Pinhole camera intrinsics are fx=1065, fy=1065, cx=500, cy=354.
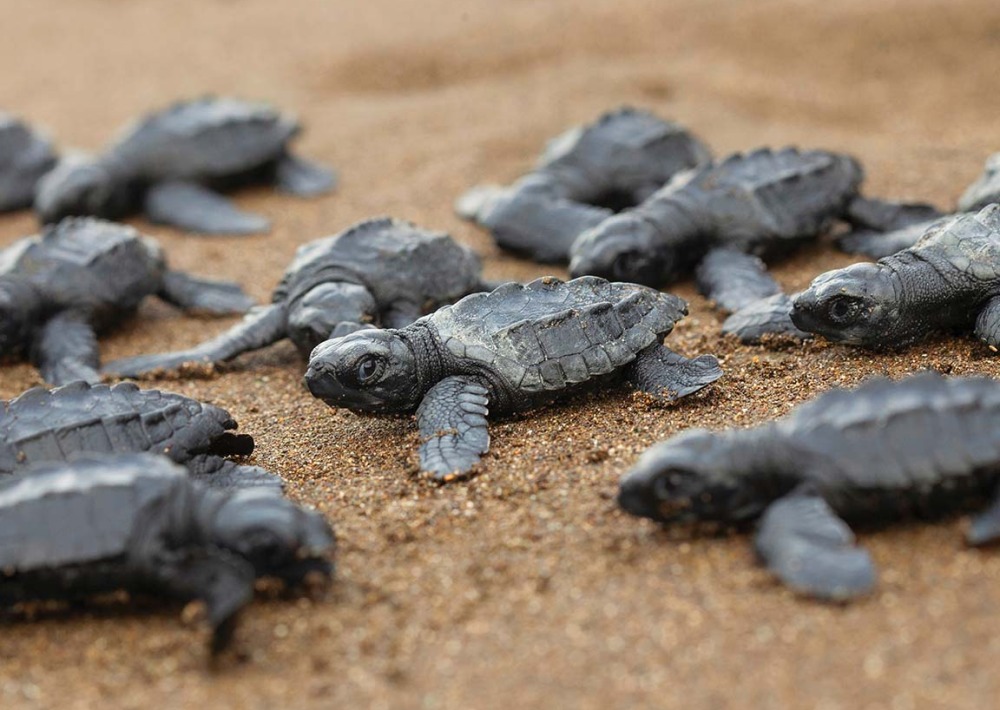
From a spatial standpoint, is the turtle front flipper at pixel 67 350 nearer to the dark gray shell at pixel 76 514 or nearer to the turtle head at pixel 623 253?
the dark gray shell at pixel 76 514

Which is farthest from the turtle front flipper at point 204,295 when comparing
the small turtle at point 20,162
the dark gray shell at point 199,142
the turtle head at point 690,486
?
the turtle head at point 690,486

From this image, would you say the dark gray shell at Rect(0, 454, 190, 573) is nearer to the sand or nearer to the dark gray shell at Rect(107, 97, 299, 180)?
the sand

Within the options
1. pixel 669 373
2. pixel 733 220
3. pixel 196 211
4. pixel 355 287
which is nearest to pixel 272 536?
pixel 669 373

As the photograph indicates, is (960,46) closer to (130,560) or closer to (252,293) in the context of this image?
(252,293)

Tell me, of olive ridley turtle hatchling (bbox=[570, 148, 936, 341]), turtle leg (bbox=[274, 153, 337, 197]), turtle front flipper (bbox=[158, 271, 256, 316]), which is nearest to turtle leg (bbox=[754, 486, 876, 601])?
olive ridley turtle hatchling (bbox=[570, 148, 936, 341])

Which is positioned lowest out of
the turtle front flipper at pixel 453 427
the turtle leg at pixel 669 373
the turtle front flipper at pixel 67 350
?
the turtle front flipper at pixel 67 350
